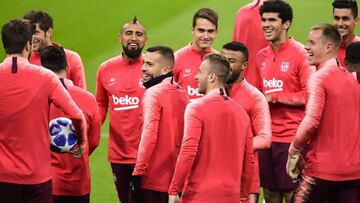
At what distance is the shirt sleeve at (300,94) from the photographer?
8.84 metres

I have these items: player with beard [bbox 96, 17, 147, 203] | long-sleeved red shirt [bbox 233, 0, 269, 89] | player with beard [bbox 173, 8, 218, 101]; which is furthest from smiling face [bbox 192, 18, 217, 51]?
long-sleeved red shirt [bbox 233, 0, 269, 89]

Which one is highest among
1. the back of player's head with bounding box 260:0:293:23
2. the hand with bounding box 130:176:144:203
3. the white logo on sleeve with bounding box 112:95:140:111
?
the back of player's head with bounding box 260:0:293:23

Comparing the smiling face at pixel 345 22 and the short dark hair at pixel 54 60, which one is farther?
the smiling face at pixel 345 22

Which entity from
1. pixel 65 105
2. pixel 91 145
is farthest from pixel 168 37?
pixel 65 105

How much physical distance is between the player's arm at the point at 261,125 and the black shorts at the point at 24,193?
1845 millimetres

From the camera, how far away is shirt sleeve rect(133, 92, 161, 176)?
7457mm

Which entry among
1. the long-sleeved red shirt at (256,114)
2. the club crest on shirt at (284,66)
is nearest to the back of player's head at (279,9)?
the club crest on shirt at (284,66)

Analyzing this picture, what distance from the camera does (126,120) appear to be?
9203mm

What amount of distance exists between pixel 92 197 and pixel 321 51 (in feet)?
14.4

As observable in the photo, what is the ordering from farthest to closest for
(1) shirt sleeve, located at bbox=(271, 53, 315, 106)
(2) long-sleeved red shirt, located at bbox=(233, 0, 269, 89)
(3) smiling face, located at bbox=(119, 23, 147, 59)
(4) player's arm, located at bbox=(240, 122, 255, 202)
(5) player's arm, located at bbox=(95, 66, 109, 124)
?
(2) long-sleeved red shirt, located at bbox=(233, 0, 269, 89) < (5) player's arm, located at bbox=(95, 66, 109, 124) < (3) smiling face, located at bbox=(119, 23, 147, 59) < (1) shirt sleeve, located at bbox=(271, 53, 315, 106) < (4) player's arm, located at bbox=(240, 122, 255, 202)

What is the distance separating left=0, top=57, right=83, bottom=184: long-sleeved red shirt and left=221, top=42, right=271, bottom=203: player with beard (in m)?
1.66

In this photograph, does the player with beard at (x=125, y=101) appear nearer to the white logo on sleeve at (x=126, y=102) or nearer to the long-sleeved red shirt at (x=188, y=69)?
the white logo on sleeve at (x=126, y=102)

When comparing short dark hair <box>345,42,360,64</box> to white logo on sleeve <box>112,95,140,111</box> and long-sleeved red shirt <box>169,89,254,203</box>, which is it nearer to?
long-sleeved red shirt <box>169,89,254,203</box>

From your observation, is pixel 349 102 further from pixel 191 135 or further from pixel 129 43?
pixel 129 43
